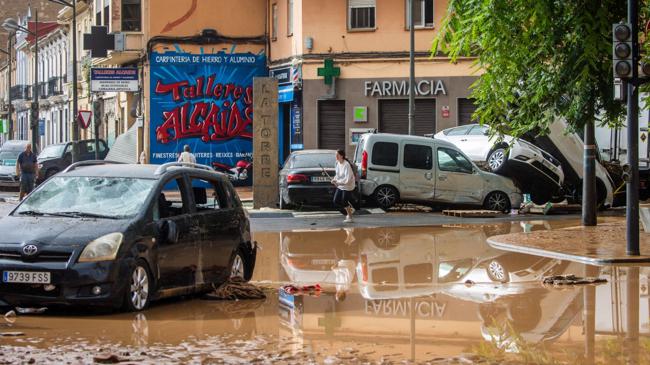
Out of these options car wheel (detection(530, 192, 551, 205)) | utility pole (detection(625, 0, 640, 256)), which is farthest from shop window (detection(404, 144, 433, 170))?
utility pole (detection(625, 0, 640, 256))

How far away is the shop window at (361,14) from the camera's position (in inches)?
1415

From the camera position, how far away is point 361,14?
118 ft

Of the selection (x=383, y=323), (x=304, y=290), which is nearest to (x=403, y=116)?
(x=304, y=290)

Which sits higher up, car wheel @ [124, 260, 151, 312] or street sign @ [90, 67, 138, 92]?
street sign @ [90, 67, 138, 92]

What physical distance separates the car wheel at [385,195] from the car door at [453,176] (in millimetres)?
1037

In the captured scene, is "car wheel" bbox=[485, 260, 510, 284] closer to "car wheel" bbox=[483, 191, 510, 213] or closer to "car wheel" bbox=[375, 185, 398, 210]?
"car wheel" bbox=[375, 185, 398, 210]

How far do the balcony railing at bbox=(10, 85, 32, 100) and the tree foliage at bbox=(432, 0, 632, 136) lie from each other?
6651 centimetres

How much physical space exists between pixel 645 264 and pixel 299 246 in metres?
6.11

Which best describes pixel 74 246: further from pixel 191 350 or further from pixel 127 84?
pixel 127 84

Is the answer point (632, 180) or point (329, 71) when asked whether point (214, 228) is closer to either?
point (632, 180)

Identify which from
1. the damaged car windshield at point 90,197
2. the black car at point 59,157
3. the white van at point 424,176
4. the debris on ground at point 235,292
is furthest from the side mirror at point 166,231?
the black car at point 59,157

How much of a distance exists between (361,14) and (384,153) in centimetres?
1110

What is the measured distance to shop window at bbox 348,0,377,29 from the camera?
35938 millimetres

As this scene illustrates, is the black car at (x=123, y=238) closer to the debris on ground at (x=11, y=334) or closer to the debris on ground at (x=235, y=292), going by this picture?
the debris on ground at (x=235, y=292)
